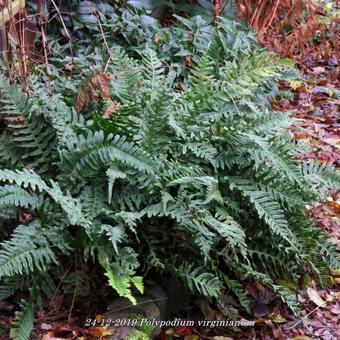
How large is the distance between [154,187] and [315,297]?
1160mm

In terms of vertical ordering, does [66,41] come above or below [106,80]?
below

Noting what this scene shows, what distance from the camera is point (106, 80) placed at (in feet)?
9.80

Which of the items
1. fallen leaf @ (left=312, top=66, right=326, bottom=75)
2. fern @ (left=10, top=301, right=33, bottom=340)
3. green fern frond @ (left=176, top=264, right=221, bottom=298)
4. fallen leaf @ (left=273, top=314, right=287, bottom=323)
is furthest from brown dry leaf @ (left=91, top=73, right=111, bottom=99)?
fallen leaf @ (left=312, top=66, right=326, bottom=75)

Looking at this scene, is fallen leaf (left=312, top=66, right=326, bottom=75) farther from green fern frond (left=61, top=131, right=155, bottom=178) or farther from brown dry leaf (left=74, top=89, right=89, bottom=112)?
green fern frond (left=61, top=131, right=155, bottom=178)

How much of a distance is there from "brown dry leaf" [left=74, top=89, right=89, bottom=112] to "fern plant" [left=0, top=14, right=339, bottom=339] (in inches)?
2.4

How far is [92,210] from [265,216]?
818 millimetres

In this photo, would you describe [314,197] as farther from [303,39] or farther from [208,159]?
[303,39]

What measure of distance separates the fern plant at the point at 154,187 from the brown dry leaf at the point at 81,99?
60mm

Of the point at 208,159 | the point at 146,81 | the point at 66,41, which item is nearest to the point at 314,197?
the point at 208,159

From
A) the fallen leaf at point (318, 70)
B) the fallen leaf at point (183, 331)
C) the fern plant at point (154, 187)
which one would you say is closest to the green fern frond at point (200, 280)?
the fern plant at point (154, 187)

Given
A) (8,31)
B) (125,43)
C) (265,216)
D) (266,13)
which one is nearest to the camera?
(265,216)

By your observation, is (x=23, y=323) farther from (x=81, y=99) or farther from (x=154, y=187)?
(x=81, y=99)

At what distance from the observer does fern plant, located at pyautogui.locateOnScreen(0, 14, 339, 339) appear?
265 centimetres

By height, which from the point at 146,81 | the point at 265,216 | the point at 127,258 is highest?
the point at 146,81
